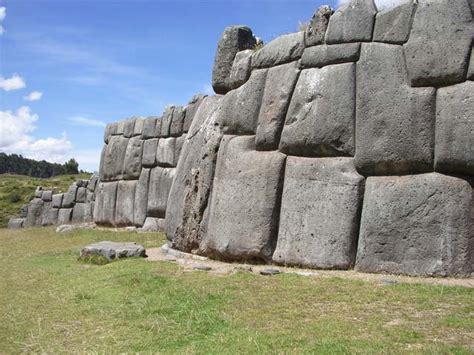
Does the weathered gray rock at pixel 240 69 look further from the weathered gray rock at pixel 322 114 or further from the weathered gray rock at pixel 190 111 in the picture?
the weathered gray rock at pixel 190 111

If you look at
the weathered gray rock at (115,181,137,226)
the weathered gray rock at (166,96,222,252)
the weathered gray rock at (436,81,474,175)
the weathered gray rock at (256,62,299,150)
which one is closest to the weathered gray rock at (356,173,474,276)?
the weathered gray rock at (436,81,474,175)

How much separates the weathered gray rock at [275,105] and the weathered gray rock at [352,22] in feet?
3.60

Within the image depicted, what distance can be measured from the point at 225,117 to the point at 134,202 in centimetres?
990

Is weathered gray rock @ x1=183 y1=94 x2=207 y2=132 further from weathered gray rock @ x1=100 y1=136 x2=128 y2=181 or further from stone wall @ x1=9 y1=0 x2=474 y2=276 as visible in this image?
stone wall @ x1=9 y1=0 x2=474 y2=276

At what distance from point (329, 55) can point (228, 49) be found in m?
3.51

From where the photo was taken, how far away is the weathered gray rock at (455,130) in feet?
26.8

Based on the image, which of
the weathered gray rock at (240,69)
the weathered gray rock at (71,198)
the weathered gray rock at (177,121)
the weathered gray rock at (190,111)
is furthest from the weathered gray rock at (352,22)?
the weathered gray rock at (71,198)

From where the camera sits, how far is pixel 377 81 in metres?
9.14

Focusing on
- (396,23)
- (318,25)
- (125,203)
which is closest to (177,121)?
(125,203)

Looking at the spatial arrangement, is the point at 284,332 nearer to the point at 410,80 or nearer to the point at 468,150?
the point at 468,150

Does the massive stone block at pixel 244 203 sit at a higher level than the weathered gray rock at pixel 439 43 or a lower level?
lower

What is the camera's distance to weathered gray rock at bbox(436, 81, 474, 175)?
8.16 meters

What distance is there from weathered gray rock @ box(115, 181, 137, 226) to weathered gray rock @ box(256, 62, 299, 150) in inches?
437

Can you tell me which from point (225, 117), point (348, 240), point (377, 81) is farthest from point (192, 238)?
point (377, 81)
